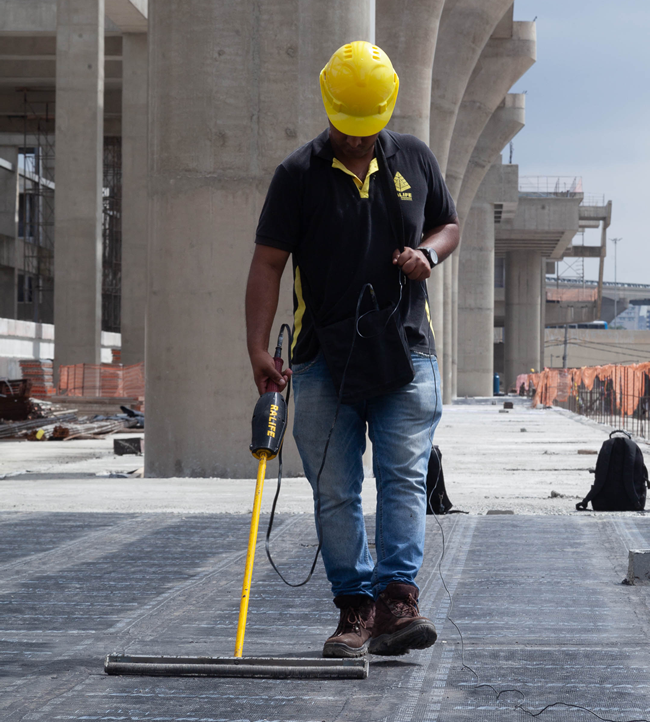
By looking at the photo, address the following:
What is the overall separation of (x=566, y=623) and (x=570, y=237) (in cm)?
6512

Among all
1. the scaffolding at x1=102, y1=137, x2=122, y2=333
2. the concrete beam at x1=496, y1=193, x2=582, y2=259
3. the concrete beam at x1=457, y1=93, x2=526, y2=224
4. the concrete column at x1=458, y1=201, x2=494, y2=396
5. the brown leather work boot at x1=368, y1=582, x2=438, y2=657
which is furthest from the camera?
the concrete beam at x1=496, y1=193, x2=582, y2=259

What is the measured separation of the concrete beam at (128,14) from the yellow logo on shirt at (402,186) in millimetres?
32323

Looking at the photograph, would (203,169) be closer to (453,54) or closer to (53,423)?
(53,423)

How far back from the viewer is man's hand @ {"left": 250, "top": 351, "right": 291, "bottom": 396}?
138 inches

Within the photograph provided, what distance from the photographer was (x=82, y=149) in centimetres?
3331

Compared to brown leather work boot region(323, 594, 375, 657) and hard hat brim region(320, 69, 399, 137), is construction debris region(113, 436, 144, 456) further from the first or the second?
hard hat brim region(320, 69, 399, 137)

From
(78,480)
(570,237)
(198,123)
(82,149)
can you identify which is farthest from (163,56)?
(570,237)

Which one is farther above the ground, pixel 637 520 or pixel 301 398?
pixel 301 398

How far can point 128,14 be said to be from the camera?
34.2 m

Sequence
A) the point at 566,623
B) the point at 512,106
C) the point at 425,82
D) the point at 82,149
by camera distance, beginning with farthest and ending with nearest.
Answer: the point at 512,106, the point at 82,149, the point at 425,82, the point at 566,623

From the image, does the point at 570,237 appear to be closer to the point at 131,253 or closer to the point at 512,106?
the point at 512,106

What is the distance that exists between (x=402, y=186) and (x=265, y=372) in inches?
31.8

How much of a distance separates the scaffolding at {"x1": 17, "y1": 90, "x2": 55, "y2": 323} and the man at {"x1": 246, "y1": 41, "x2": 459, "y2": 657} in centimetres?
5354

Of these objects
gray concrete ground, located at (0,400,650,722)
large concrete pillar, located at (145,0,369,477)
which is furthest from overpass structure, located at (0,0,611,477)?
gray concrete ground, located at (0,400,650,722)
